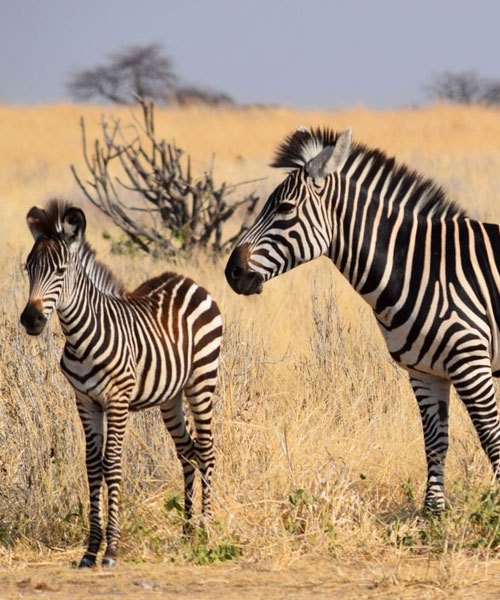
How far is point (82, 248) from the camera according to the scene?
16.3 ft

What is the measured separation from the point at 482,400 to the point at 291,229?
1.24m

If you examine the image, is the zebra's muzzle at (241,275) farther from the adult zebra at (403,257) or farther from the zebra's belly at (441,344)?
the zebra's belly at (441,344)

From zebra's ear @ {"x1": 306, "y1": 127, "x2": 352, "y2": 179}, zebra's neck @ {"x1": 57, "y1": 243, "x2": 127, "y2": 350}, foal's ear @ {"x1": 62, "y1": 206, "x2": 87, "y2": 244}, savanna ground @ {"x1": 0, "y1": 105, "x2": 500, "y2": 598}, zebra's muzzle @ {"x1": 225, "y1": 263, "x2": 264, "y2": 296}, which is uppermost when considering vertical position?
zebra's ear @ {"x1": 306, "y1": 127, "x2": 352, "y2": 179}

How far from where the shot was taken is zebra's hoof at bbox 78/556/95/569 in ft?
15.7

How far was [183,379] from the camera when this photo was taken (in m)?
5.22

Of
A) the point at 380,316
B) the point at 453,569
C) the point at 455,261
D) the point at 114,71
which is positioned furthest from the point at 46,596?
the point at 114,71

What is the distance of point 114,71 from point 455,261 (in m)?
57.6

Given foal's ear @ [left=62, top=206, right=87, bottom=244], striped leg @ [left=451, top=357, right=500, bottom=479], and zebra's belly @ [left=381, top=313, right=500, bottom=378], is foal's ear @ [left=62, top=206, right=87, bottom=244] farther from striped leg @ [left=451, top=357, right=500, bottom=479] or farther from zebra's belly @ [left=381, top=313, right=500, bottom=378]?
striped leg @ [left=451, top=357, right=500, bottom=479]

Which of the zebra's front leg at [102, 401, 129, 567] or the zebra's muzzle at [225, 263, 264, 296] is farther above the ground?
the zebra's muzzle at [225, 263, 264, 296]

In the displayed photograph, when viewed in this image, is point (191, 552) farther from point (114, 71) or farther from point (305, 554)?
point (114, 71)

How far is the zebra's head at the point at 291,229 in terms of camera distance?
512 cm

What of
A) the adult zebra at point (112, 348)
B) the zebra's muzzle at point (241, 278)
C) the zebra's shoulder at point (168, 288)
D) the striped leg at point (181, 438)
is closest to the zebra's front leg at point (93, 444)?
the adult zebra at point (112, 348)

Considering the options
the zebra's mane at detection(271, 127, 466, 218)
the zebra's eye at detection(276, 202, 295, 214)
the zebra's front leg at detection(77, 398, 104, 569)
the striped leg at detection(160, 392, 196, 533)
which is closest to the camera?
the zebra's front leg at detection(77, 398, 104, 569)

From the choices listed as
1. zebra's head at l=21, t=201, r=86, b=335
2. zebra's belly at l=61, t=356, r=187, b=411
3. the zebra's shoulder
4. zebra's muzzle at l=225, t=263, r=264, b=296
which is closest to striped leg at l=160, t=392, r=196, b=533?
zebra's belly at l=61, t=356, r=187, b=411
